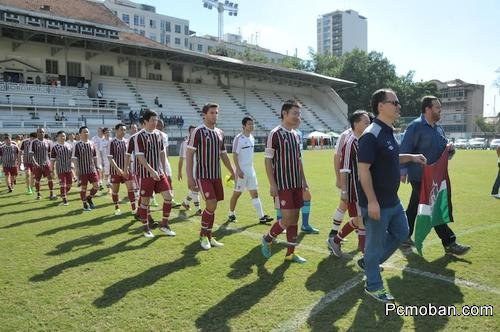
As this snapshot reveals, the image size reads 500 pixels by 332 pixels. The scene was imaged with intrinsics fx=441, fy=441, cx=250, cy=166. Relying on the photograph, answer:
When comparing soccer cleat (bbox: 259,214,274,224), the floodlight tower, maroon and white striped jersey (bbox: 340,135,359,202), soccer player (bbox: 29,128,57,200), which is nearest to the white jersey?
soccer cleat (bbox: 259,214,274,224)

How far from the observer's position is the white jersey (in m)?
9.12

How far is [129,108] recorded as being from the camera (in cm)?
3531

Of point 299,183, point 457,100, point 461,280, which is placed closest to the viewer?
point 461,280

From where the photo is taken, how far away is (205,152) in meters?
6.77

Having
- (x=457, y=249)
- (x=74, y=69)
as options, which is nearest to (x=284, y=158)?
(x=457, y=249)

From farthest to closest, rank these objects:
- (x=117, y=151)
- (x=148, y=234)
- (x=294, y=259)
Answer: (x=117, y=151) → (x=148, y=234) → (x=294, y=259)

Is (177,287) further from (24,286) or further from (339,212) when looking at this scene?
(339,212)

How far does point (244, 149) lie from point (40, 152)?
7059 millimetres

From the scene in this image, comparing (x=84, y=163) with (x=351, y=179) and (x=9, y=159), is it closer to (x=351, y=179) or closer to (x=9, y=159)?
(x=9, y=159)

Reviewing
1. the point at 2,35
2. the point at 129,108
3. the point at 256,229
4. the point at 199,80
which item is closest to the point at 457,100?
the point at 199,80

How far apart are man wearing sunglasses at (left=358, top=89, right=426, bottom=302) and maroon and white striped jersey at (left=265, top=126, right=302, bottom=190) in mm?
1413

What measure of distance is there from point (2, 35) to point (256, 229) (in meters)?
31.5

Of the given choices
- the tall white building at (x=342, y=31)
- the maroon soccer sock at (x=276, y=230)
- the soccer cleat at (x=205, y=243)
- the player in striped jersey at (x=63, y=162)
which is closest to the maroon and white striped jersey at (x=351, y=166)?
the maroon soccer sock at (x=276, y=230)

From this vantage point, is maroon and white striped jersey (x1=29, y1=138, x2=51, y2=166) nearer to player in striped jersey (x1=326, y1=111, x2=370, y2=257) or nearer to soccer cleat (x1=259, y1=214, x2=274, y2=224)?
soccer cleat (x1=259, y1=214, x2=274, y2=224)
